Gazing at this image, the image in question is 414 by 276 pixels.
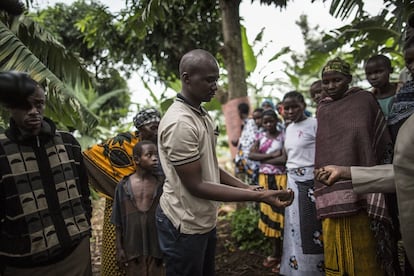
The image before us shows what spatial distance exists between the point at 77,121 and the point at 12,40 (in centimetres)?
122

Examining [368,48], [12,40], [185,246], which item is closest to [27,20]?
[12,40]

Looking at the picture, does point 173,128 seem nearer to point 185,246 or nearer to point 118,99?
point 185,246

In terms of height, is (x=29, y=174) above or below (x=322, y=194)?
above

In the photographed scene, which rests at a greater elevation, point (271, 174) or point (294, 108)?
point (294, 108)

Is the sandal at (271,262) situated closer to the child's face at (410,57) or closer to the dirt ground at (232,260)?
the dirt ground at (232,260)

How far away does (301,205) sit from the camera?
2.99 meters

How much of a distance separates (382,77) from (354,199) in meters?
1.15

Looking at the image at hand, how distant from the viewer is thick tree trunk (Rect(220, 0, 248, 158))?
4.86 m

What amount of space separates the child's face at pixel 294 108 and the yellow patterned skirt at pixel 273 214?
2.71 ft

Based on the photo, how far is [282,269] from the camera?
323 cm

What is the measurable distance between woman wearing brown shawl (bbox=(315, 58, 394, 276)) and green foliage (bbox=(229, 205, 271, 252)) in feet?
5.93

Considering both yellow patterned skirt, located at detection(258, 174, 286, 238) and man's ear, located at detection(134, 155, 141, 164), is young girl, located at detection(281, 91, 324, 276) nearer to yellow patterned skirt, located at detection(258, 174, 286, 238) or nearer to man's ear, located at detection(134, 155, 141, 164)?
yellow patterned skirt, located at detection(258, 174, 286, 238)

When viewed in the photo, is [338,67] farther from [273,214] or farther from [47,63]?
[47,63]

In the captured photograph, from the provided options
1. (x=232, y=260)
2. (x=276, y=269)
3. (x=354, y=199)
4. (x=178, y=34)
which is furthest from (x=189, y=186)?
(x=178, y=34)
